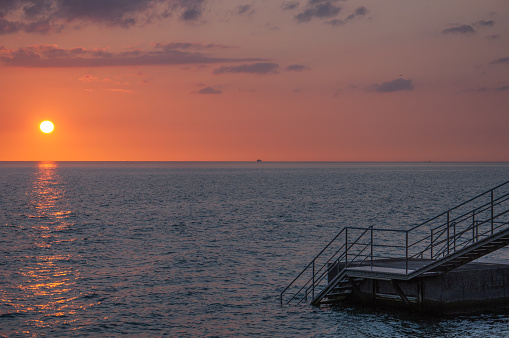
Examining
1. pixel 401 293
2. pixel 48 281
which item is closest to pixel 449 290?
pixel 401 293

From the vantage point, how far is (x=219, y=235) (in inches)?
2066

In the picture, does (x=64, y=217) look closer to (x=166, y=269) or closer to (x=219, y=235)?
(x=219, y=235)

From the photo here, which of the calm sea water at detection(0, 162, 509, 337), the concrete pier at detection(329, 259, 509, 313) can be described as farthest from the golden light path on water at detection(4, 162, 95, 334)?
the concrete pier at detection(329, 259, 509, 313)

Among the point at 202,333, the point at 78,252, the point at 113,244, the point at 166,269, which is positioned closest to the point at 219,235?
the point at 113,244

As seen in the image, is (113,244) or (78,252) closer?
(78,252)

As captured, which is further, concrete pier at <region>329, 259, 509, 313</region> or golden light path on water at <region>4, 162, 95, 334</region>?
golden light path on water at <region>4, 162, 95, 334</region>

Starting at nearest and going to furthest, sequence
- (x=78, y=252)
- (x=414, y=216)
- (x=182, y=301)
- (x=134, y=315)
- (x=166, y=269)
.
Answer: (x=134, y=315) → (x=182, y=301) → (x=166, y=269) → (x=78, y=252) → (x=414, y=216)

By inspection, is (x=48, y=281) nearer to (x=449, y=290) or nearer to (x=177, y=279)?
(x=177, y=279)

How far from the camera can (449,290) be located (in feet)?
76.5

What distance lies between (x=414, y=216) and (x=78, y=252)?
41102 mm

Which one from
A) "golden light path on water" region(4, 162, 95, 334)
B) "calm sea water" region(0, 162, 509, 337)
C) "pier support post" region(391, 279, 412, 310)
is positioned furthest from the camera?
"golden light path on water" region(4, 162, 95, 334)

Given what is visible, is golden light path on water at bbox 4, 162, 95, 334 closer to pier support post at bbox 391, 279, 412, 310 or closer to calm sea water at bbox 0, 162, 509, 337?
calm sea water at bbox 0, 162, 509, 337

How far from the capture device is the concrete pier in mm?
23266

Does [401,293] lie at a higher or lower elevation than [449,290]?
lower
